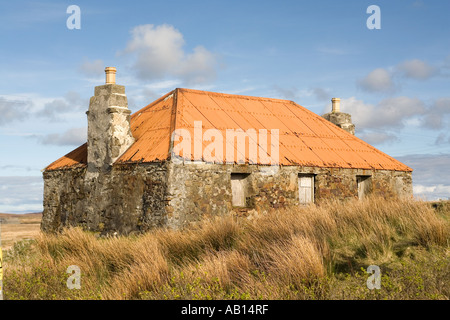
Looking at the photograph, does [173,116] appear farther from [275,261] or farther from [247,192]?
[275,261]

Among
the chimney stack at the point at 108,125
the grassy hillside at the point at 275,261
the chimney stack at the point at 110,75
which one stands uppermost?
the chimney stack at the point at 110,75

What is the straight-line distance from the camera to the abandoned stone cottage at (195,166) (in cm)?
1477

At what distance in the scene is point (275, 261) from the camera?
8148mm

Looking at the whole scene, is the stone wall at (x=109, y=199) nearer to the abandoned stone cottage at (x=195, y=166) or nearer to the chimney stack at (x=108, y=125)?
the abandoned stone cottage at (x=195, y=166)

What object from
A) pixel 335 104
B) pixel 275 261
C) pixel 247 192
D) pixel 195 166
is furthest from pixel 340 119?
pixel 275 261

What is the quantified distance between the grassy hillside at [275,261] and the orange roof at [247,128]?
4697 mm

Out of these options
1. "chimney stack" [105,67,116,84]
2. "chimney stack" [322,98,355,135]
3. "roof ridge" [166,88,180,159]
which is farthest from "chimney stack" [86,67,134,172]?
"chimney stack" [322,98,355,135]

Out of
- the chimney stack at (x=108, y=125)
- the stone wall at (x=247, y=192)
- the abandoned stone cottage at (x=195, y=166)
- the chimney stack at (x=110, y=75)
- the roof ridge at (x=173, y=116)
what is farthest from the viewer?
the chimney stack at (x=110, y=75)

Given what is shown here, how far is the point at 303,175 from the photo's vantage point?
1753 cm

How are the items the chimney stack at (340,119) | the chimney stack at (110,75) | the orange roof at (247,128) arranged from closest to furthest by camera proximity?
the orange roof at (247,128)
the chimney stack at (110,75)
the chimney stack at (340,119)

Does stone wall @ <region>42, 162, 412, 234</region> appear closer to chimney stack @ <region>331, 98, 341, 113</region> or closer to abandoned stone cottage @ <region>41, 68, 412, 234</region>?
abandoned stone cottage @ <region>41, 68, 412, 234</region>

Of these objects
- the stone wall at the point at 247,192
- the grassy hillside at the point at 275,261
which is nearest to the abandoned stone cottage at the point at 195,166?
the stone wall at the point at 247,192
